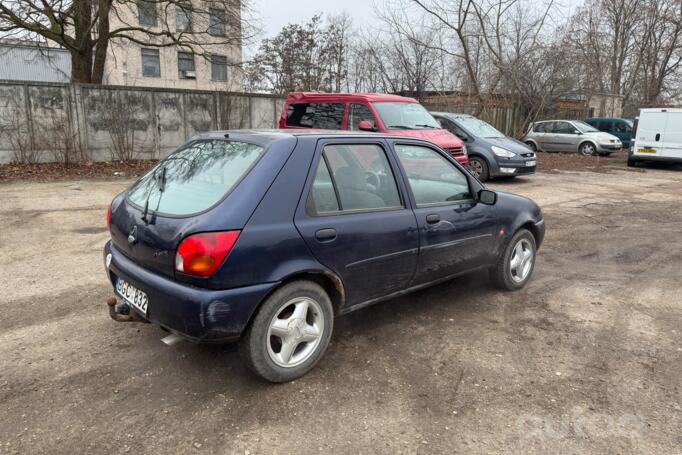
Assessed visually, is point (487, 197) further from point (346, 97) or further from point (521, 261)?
point (346, 97)

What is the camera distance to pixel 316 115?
10055mm

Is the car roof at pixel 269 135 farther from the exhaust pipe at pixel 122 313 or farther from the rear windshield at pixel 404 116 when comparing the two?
the rear windshield at pixel 404 116

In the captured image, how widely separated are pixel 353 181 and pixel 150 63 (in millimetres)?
38929

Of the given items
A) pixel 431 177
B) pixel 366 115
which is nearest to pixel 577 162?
pixel 366 115

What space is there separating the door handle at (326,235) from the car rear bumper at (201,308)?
41cm

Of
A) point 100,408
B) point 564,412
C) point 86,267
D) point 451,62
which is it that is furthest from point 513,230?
point 451,62

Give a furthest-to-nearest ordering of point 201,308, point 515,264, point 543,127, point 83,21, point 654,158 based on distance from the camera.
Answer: point 543,127
point 654,158
point 83,21
point 515,264
point 201,308

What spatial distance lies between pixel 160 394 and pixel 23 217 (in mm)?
5915

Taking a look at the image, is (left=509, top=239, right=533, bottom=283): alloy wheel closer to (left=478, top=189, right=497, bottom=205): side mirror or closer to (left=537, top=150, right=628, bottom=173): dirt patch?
(left=478, top=189, right=497, bottom=205): side mirror

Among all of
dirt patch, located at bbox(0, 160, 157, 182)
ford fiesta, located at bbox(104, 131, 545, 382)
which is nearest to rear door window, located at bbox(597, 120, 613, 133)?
dirt patch, located at bbox(0, 160, 157, 182)

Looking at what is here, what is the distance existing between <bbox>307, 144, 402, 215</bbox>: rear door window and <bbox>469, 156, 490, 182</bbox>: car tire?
9336 millimetres

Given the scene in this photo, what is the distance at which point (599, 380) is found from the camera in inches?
126

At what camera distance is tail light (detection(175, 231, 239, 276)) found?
2.65 m

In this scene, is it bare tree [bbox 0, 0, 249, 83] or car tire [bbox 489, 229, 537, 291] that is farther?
bare tree [bbox 0, 0, 249, 83]
